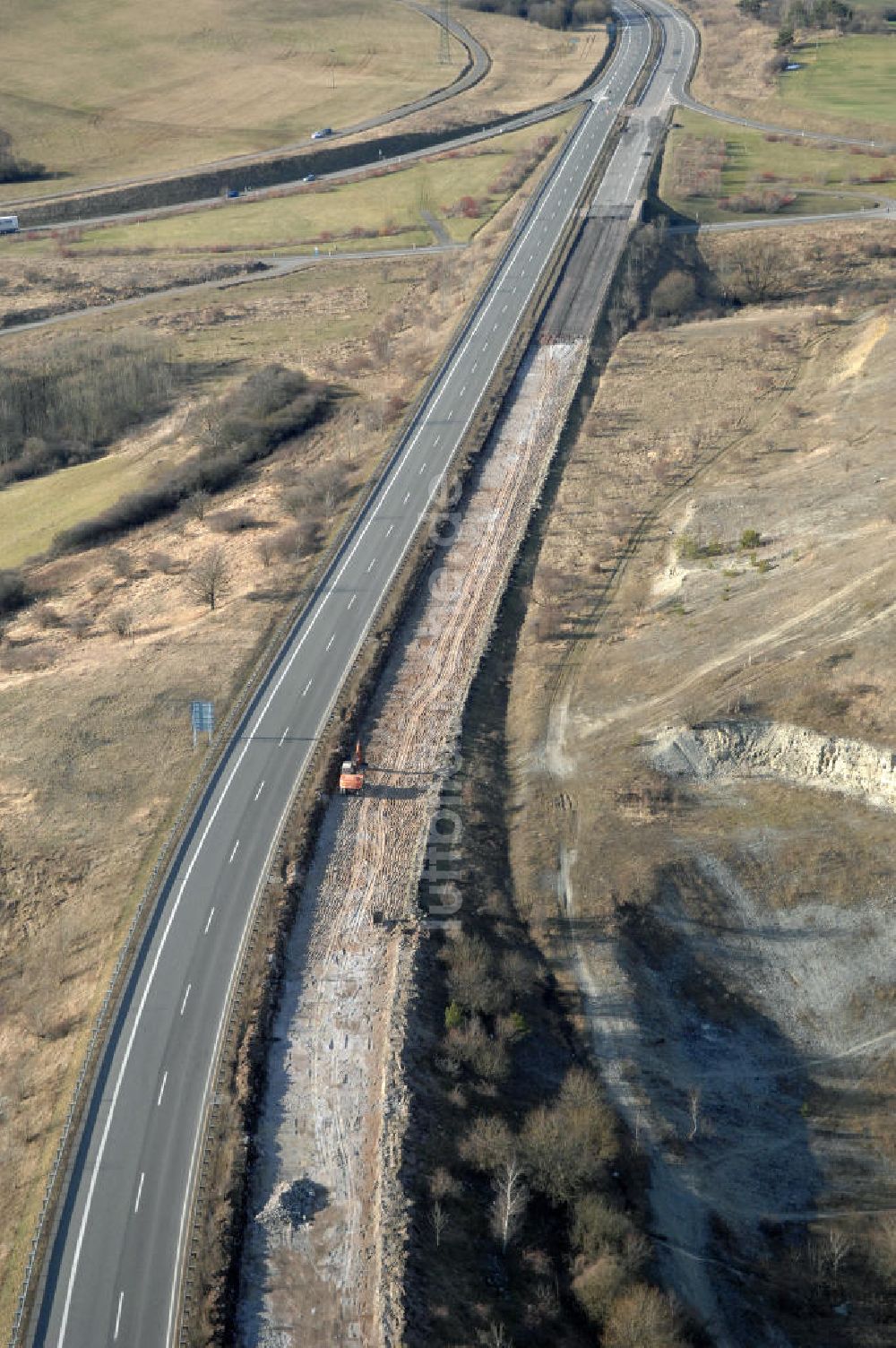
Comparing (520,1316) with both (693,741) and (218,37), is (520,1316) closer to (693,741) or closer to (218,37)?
(693,741)

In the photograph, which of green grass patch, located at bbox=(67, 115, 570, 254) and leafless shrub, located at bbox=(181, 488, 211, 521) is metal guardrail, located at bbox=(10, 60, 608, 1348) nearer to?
leafless shrub, located at bbox=(181, 488, 211, 521)

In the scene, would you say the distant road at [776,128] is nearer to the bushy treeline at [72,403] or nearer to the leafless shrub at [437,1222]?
the bushy treeline at [72,403]

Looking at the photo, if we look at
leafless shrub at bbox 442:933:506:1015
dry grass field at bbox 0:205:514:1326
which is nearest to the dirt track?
leafless shrub at bbox 442:933:506:1015

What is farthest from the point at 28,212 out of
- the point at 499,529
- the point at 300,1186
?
the point at 300,1186

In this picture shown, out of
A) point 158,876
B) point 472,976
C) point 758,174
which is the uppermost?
point 758,174

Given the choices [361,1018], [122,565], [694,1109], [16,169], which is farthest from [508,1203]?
[16,169]

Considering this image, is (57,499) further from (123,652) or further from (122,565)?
(123,652)
